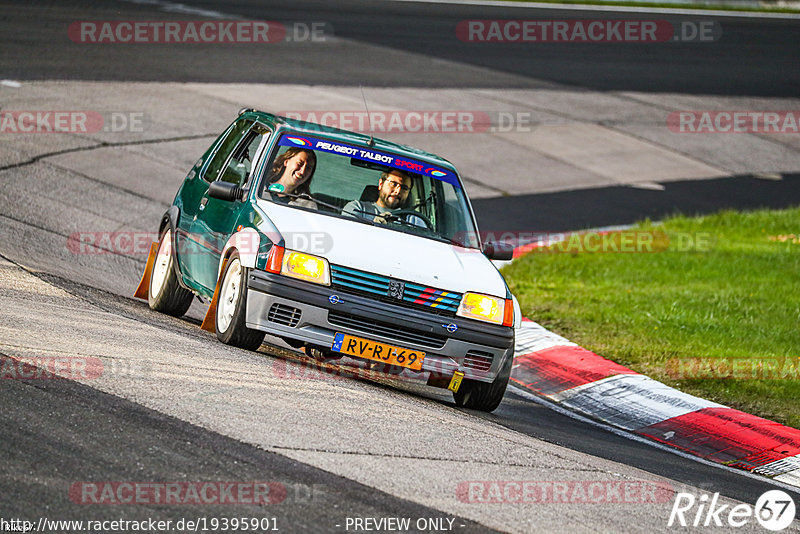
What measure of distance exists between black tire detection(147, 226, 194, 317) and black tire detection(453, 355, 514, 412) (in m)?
2.47

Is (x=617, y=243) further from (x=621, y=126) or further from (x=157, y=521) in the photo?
(x=157, y=521)

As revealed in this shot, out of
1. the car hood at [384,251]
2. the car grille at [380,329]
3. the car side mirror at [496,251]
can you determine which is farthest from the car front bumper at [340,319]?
the car side mirror at [496,251]

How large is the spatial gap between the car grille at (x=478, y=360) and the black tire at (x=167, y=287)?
2638 mm

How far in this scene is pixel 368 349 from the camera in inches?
292

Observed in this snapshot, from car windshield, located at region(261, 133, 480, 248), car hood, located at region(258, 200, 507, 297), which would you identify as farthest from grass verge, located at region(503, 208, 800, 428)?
car hood, located at region(258, 200, 507, 297)

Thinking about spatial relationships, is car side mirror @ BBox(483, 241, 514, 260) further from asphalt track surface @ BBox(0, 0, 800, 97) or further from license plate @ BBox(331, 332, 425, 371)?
asphalt track surface @ BBox(0, 0, 800, 97)

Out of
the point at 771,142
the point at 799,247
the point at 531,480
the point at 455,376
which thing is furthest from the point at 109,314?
the point at 771,142

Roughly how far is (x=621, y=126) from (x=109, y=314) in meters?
15.3

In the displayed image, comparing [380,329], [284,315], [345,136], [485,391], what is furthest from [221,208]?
[485,391]

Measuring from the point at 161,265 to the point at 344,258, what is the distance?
8.51 feet

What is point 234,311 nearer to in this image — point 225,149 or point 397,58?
point 225,149

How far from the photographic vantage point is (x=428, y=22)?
29656mm

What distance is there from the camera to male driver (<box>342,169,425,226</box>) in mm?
8492

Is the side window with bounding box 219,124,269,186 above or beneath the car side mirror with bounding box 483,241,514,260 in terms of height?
above
